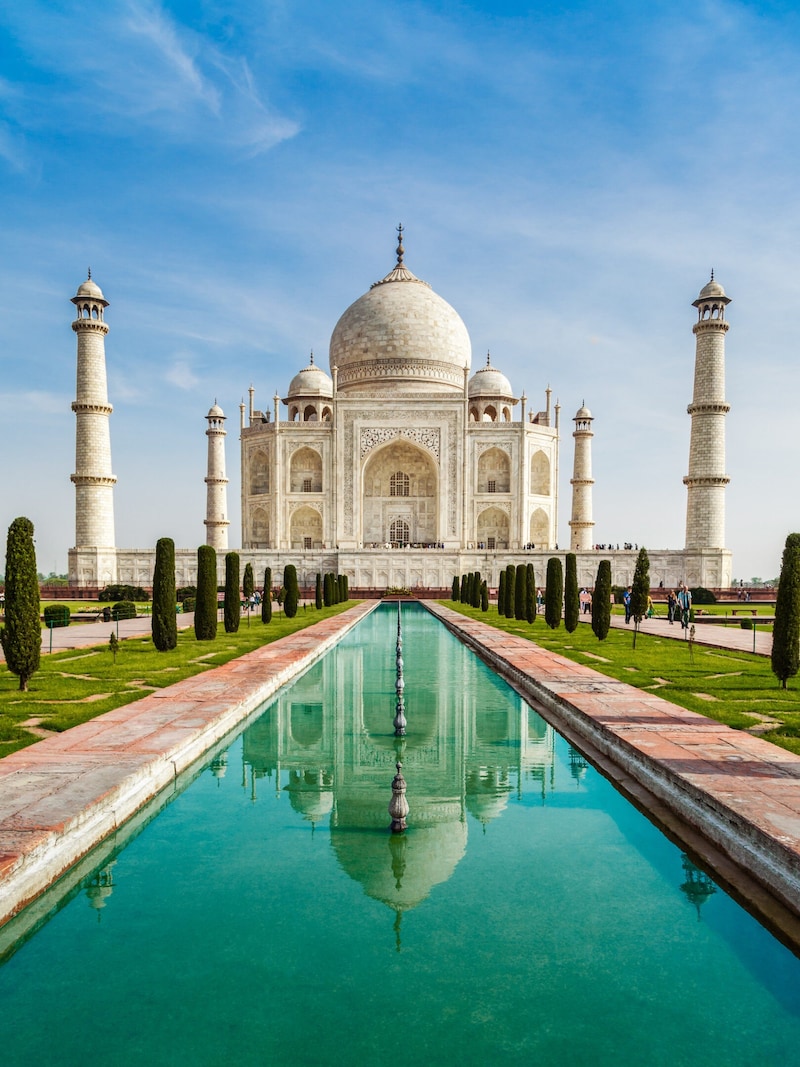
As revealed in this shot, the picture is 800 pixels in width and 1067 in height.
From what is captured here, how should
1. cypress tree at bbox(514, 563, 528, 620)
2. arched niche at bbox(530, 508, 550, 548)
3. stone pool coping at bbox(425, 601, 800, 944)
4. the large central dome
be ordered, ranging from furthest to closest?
the large central dome → arched niche at bbox(530, 508, 550, 548) → cypress tree at bbox(514, 563, 528, 620) → stone pool coping at bbox(425, 601, 800, 944)

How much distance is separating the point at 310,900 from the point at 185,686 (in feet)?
13.6

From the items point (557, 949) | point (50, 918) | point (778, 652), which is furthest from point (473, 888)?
point (778, 652)

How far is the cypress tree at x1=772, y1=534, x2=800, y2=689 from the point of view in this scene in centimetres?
676

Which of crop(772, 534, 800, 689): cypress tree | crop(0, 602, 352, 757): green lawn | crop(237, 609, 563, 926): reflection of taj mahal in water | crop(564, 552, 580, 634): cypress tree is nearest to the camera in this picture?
crop(237, 609, 563, 926): reflection of taj mahal in water

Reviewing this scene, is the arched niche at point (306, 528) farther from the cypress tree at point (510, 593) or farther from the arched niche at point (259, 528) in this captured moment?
the cypress tree at point (510, 593)

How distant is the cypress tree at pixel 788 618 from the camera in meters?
6.76

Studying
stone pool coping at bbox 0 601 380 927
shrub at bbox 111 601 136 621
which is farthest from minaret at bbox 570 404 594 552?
stone pool coping at bbox 0 601 380 927

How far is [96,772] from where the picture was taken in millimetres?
3959

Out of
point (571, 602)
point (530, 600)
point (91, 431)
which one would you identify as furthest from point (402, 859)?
point (91, 431)

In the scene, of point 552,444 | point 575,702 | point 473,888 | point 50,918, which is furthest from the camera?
point 552,444

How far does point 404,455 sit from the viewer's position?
3181cm

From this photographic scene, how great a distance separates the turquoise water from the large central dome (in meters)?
Answer: 28.5

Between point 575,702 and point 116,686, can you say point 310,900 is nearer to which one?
point 575,702

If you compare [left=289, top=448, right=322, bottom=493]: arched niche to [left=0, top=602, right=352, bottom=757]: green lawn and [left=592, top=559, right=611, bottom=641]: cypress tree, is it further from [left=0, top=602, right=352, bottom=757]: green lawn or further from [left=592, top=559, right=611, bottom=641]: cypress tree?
[left=592, top=559, right=611, bottom=641]: cypress tree
